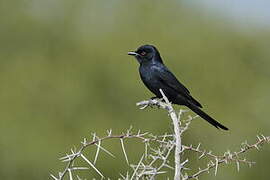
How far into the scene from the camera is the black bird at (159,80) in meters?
8.23

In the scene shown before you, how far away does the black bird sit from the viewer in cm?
823

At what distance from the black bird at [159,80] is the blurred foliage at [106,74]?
11.2 meters

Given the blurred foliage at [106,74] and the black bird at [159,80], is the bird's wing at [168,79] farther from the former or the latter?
the blurred foliage at [106,74]

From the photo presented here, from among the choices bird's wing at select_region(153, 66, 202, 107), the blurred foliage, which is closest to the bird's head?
bird's wing at select_region(153, 66, 202, 107)

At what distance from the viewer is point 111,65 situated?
75.2 ft

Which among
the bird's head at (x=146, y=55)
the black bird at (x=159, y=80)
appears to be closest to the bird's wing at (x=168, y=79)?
the black bird at (x=159, y=80)

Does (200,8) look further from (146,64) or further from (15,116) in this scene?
(146,64)

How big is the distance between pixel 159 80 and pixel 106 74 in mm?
14872

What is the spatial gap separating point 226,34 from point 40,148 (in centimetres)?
660

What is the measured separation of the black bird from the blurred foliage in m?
11.2

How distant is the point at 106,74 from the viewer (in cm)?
2311

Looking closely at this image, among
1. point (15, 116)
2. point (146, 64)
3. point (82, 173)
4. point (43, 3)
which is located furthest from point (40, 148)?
point (146, 64)

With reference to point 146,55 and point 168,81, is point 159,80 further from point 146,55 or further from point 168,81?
point 146,55

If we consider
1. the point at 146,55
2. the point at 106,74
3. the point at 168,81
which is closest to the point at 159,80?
the point at 168,81
